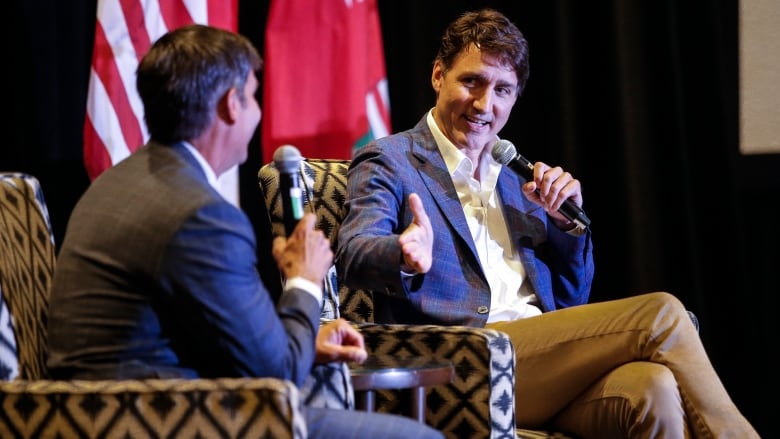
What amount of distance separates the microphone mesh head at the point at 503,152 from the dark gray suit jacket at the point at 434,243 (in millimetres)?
154

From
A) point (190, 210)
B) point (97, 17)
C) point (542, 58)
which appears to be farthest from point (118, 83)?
point (190, 210)

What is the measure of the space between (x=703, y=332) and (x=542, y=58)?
1096 mm

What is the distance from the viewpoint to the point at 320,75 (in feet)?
12.3

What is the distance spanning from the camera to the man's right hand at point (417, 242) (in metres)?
2.25

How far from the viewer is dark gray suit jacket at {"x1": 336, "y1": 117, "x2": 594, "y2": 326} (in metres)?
2.41

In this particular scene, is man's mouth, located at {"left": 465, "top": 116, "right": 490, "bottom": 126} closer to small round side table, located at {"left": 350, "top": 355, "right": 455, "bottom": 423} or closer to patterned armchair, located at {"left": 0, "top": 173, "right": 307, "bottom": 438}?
small round side table, located at {"left": 350, "top": 355, "right": 455, "bottom": 423}

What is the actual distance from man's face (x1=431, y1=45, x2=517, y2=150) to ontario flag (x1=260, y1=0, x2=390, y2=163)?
0.98 m

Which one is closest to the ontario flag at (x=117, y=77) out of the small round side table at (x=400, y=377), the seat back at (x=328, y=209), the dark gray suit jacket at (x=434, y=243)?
the seat back at (x=328, y=209)

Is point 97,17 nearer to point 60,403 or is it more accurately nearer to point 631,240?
point 631,240

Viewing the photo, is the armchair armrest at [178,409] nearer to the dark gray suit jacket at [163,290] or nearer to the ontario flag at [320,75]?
the dark gray suit jacket at [163,290]

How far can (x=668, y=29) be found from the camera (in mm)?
3564

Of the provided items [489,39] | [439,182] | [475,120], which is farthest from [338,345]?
[489,39]

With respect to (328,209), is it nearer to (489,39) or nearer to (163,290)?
(489,39)

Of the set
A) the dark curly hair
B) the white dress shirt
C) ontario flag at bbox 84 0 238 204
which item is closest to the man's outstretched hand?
the white dress shirt
